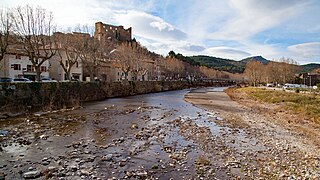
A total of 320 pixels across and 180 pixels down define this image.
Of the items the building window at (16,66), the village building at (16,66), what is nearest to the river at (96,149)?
the village building at (16,66)

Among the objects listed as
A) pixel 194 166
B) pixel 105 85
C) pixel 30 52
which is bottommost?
pixel 194 166

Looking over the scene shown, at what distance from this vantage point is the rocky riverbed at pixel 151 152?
10.9m

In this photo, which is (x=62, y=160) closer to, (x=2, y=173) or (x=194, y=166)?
(x=2, y=173)

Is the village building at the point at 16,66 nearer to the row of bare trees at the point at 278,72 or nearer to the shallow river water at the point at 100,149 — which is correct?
the shallow river water at the point at 100,149

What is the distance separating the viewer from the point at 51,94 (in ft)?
119

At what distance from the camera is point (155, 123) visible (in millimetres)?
23719

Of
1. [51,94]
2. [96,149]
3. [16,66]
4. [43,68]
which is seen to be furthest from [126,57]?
[96,149]

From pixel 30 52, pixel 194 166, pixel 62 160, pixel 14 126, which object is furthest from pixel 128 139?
pixel 30 52

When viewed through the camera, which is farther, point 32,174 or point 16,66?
point 16,66

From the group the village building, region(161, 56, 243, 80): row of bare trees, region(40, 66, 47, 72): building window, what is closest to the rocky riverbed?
the village building

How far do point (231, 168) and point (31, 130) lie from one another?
15.3 m

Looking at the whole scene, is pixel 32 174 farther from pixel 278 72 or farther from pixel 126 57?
pixel 278 72

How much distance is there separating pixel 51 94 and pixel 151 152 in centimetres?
2682

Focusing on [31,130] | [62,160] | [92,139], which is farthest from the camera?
[31,130]
